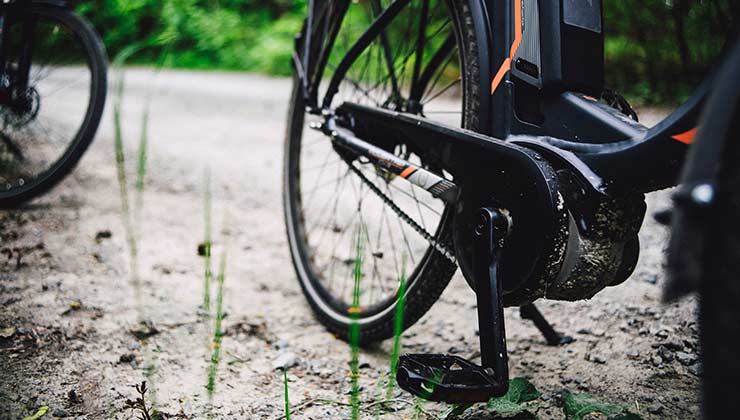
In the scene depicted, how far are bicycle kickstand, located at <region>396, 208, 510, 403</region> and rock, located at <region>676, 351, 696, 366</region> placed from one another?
736mm

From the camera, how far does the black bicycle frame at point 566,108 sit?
1.06 m

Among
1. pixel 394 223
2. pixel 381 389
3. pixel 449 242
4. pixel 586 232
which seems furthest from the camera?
pixel 394 223

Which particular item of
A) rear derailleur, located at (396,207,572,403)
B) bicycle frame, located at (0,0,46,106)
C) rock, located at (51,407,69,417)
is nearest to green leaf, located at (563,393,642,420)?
rear derailleur, located at (396,207,572,403)

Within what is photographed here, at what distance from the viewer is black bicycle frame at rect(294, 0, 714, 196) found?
1.06 meters

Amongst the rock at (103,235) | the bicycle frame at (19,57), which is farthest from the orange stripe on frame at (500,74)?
the bicycle frame at (19,57)

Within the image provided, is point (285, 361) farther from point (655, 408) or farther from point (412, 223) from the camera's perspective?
point (655, 408)

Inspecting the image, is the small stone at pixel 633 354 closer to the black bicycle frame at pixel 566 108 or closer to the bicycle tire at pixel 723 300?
the black bicycle frame at pixel 566 108

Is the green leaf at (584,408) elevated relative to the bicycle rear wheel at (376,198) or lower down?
lower down

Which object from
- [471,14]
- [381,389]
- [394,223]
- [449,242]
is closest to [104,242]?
[394,223]

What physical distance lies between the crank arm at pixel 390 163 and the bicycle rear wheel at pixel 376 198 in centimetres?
6

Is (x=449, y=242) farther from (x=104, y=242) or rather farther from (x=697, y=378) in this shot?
(x=104, y=242)

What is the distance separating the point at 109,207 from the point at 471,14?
90.1 inches

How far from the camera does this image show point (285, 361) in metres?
1.75

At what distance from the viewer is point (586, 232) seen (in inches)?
46.5
